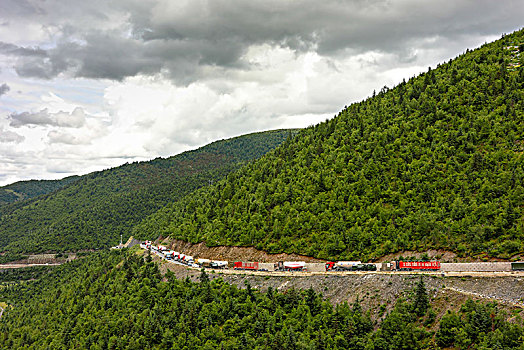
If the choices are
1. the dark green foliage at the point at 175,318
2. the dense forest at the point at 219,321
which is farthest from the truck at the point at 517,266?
the dark green foliage at the point at 175,318

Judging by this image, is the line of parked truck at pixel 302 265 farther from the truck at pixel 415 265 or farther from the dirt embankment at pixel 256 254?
the dirt embankment at pixel 256 254

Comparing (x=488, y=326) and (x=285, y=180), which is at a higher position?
(x=285, y=180)

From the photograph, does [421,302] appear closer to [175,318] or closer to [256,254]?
[175,318]

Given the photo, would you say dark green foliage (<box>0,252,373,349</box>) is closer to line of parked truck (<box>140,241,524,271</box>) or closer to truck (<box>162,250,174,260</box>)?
truck (<box>162,250,174,260</box>)

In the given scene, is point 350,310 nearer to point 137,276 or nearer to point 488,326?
point 488,326

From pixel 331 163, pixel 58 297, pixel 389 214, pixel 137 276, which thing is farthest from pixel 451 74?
pixel 58 297

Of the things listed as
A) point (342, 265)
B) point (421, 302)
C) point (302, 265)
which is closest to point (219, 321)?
point (302, 265)

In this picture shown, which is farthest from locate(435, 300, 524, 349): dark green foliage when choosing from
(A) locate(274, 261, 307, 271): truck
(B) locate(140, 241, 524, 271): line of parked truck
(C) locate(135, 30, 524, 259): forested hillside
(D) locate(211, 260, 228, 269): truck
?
(D) locate(211, 260, 228, 269): truck
